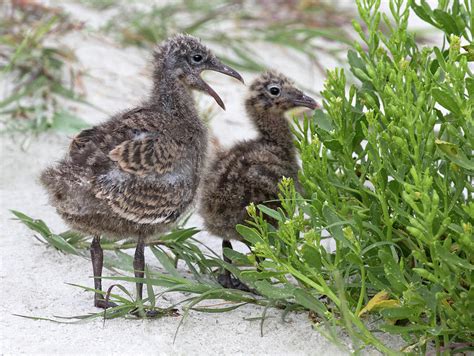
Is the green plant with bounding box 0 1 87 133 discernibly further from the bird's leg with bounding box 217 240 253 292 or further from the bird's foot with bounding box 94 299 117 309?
the bird's foot with bounding box 94 299 117 309

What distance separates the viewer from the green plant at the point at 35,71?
20.4ft

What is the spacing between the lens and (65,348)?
12.1 ft

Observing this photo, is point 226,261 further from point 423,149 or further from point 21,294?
point 423,149

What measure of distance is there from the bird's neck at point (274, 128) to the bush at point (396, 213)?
2.72 feet

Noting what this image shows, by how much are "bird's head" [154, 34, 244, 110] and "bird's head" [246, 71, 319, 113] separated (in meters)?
0.43

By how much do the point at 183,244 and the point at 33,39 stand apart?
2.79 metres

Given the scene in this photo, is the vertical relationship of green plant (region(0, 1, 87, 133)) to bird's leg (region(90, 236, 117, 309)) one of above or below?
below

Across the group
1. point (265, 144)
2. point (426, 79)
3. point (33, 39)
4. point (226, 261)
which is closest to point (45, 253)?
point (226, 261)

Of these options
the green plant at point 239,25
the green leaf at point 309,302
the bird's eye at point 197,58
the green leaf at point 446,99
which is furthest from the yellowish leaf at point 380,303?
the green plant at point 239,25

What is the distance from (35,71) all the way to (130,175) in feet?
9.43

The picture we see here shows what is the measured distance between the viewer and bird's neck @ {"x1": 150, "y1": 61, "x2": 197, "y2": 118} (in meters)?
4.59

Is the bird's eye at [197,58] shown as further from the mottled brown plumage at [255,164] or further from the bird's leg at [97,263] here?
the bird's leg at [97,263]

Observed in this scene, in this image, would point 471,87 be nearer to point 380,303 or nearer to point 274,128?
point 380,303

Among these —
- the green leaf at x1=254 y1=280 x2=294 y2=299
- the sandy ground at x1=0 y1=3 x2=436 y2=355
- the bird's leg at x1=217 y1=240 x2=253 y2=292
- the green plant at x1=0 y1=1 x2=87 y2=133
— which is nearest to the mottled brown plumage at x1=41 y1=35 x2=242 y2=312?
the sandy ground at x1=0 y1=3 x2=436 y2=355
